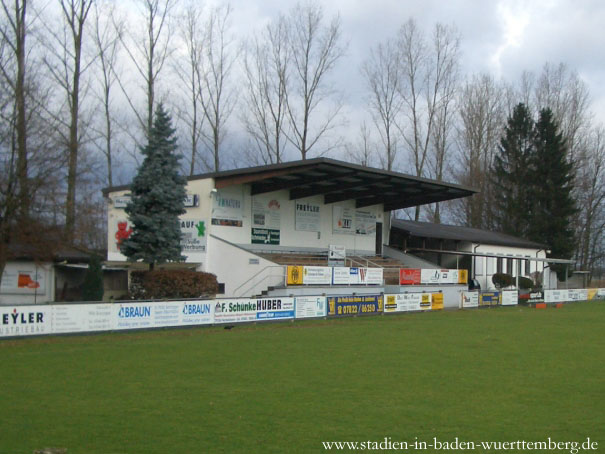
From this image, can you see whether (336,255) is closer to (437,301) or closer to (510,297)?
(437,301)

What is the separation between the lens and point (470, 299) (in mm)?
40188

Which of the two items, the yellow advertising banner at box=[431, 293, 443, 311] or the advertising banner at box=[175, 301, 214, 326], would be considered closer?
the advertising banner at box=[175, 301, 214, 326]

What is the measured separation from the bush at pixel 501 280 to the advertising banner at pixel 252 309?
1104 inches

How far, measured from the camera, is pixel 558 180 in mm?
67938

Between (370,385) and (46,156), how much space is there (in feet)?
58.8

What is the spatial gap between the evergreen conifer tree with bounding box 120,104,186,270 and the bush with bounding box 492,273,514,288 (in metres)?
29.2

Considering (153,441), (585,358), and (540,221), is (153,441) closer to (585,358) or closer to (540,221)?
(585,358)

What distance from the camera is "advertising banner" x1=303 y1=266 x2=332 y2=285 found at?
112 feet

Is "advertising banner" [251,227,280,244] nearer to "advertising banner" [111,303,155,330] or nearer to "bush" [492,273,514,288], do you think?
"advertising banner" [111,303,155,330]

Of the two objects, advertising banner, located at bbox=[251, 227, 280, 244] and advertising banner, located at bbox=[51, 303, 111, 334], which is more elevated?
advertising banner, located at bbox=[251, 227, 280, 244]

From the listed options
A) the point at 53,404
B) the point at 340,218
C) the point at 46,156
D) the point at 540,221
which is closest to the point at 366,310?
the point at 340,218

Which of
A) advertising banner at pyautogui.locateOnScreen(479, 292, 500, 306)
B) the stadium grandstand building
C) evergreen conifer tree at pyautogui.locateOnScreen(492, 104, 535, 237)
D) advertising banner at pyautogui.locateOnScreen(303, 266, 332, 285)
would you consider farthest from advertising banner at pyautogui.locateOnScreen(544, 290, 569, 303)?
evergreen conifer tree at pyautogui.locateOnScreen(492, 104, 535, 237)

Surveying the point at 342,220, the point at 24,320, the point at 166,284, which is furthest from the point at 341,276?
the point at 24,320

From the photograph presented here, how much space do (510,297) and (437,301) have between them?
8364 mm
